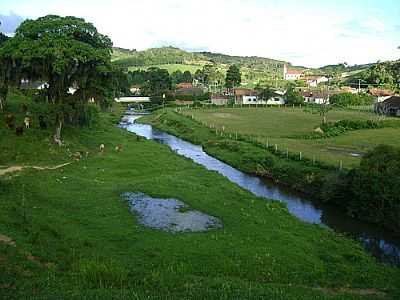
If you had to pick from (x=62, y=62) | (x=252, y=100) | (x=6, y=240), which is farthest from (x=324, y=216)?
(x=252, y=100)

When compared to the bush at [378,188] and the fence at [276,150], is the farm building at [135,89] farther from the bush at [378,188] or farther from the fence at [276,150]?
the bush at [378,188]

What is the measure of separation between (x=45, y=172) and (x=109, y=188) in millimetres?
4804

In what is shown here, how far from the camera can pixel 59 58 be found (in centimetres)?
3216

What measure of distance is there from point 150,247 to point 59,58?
18773 millimetres

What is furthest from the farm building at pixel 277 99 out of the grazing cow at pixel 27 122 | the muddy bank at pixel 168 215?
→ the muddy bank at pixel 168 215

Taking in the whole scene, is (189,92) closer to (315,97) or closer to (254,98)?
(254,98)

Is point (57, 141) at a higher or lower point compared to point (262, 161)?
higher

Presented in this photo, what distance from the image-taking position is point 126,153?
41125 mm

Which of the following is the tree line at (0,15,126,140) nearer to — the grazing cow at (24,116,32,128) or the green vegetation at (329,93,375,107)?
the grazing cow at (24,116,32,128)

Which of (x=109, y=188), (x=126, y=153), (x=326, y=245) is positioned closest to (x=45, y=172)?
(x=109, y=188)

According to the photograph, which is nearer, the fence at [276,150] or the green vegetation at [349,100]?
the fence at [276,150]

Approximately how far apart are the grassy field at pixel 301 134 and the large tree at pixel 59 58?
20.8 meters

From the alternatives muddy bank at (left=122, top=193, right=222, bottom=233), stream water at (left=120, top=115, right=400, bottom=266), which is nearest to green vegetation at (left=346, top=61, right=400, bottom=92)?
stream water at (left=120, top=115, right=400, bottom=266)

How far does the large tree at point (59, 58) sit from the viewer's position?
1282 inches
